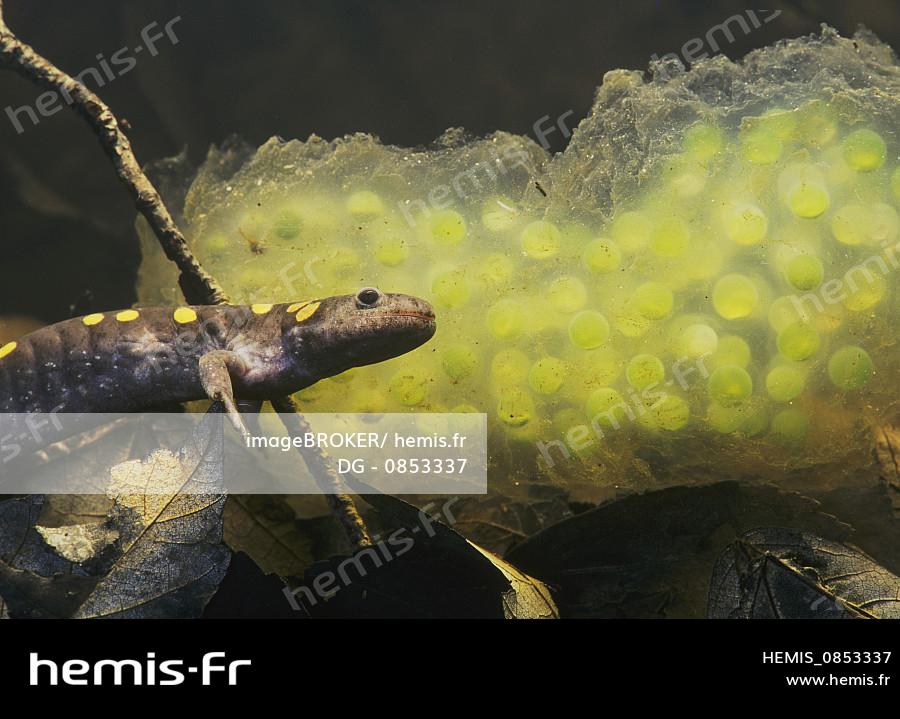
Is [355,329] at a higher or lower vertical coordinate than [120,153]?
lower

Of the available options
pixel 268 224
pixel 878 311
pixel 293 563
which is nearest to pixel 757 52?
pixel 878 311

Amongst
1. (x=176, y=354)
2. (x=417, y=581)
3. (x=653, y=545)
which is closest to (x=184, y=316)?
(x=176, y=354)

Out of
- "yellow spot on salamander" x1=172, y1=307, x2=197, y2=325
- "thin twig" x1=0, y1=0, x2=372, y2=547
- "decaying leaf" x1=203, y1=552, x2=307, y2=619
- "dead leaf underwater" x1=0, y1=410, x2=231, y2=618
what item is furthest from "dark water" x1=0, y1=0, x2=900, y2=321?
"decaying leaf" x1=203, y1=552, x2=307, y2=619

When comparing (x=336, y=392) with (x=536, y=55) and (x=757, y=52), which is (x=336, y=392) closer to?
(x=536, y=55)

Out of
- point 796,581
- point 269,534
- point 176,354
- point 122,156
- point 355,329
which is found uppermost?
point 122,156

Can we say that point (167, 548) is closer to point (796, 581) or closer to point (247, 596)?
point (247, 596)

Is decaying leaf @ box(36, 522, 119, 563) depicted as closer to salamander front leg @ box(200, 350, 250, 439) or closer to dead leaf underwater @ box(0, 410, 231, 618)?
dead leaf underwater @ box(0, 410, 231, 618)

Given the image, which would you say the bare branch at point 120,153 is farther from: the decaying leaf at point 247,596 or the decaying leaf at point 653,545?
the decaying leaf at point 653,545
